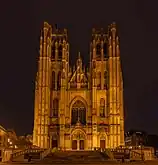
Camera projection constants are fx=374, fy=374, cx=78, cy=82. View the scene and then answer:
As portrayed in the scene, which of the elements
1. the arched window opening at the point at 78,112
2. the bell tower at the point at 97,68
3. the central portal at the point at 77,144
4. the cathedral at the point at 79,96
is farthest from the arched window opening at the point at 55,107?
the bell tower at the point at 97,68

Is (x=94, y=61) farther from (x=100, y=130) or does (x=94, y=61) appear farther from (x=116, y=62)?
(x=100, y=130)

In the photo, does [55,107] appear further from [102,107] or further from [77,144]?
[102,107]

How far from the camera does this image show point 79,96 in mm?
71188

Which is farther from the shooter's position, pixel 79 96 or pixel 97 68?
pixel 97 68

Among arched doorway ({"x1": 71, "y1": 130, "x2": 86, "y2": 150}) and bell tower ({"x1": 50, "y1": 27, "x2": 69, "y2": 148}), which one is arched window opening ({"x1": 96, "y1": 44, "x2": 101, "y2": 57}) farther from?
arched doorway ({"x1": 71, "y1": 130, "x2": 86, "y2": 150})

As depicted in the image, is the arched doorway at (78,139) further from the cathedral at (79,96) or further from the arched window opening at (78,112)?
the arched window opening at (78,112)

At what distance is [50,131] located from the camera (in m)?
69.1

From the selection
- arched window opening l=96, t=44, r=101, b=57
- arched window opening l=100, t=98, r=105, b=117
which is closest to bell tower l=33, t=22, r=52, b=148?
arched window opening l=96, t=44, r=101, b=57

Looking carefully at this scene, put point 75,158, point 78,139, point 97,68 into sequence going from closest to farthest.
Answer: point 75,158
point 78,139
point 97,68

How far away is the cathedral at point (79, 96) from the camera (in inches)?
2685

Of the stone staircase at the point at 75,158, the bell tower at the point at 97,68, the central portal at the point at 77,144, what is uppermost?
the bell tower at the point at 97,68

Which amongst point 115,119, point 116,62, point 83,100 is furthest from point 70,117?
point 116,62

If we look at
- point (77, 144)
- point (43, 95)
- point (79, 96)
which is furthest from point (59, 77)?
point (77, 144)

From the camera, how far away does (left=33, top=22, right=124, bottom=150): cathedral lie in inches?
2685
